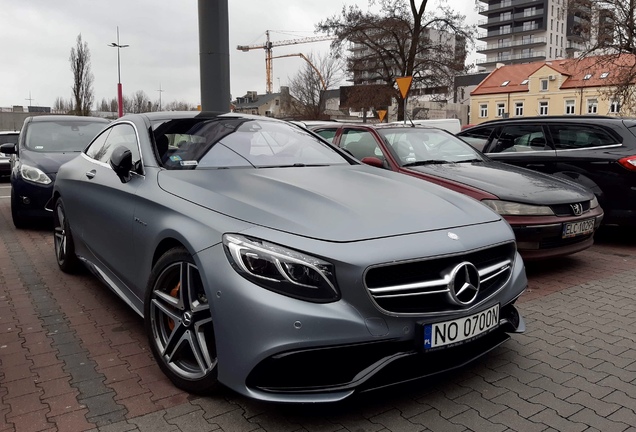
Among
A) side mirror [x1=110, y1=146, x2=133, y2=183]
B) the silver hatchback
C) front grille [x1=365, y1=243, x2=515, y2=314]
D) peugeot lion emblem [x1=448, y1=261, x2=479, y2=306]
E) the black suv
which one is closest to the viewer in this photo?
front grille [x1=365, y1=243, x2=515, y2=314]

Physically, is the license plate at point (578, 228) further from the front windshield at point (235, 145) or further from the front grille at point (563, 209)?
the front windshield at point (235, 145)

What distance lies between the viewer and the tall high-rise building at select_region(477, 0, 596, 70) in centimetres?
10600

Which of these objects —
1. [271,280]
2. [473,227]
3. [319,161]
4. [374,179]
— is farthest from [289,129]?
[271,280]

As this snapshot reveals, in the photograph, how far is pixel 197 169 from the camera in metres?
3.51

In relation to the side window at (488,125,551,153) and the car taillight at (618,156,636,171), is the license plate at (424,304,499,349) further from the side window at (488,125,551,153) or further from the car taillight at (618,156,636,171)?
the side window at (488,125,551,153)

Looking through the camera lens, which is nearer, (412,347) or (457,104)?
(412,347)

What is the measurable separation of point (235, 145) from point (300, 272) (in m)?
1.70

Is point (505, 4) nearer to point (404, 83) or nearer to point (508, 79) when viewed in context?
point (508, 79)

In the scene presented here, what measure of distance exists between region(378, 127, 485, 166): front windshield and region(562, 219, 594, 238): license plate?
159 cm

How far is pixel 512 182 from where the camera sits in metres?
5.55

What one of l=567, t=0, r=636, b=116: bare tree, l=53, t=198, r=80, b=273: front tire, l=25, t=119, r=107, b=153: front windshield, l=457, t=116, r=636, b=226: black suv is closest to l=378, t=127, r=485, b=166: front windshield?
l=457, t=116, r=636, b=226: black suv

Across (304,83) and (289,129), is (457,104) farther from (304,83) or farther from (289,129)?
(289,129)

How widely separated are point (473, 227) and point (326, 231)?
883mm

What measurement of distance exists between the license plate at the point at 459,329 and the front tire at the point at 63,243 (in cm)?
372
